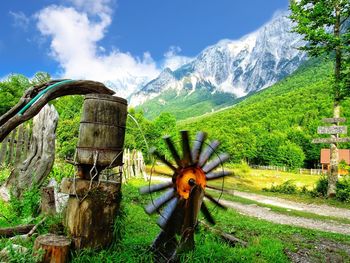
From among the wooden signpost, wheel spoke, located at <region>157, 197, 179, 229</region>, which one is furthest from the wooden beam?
the wooden signpost

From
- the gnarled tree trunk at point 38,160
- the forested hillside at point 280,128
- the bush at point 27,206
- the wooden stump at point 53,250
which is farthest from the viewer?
the forested hillside at point 280,128

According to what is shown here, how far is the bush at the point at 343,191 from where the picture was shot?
2109 cm

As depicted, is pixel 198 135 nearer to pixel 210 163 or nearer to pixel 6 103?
pixel 210 163

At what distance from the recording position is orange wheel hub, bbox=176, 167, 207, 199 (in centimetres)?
629

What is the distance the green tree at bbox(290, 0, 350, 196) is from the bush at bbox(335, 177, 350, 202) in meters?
0.32

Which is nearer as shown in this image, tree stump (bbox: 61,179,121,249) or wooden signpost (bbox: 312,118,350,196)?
tree stump (bbox: 61,179,121,249)

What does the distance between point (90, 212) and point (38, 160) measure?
19.5 feet

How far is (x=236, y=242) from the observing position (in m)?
8.40

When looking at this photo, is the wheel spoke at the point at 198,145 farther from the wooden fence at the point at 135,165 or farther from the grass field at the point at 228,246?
the wooden fence at the point at 135,165

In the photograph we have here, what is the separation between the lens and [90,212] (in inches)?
213

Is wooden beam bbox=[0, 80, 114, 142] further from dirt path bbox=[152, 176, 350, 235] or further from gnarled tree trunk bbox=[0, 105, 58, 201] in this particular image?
dirt path bbox=[152, 176, 350, 235]

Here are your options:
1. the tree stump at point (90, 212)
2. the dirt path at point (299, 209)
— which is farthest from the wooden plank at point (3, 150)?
the dirt path at point (299, 209)

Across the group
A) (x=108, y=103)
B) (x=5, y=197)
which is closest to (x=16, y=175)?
(x=5, y=197)

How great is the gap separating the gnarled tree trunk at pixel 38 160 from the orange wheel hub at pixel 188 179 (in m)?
5.26
